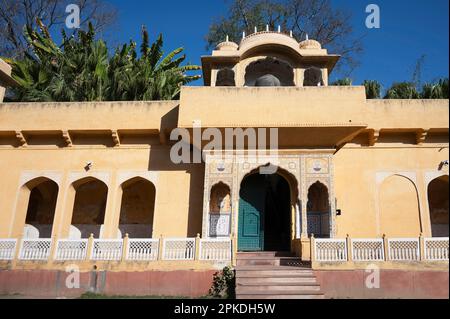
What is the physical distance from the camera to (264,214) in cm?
1266

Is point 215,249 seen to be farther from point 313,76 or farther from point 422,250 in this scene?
point 313,76

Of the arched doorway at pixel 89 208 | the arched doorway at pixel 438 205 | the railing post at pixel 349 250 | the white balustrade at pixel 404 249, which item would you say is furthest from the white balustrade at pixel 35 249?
the arched doorway at pixel 438 205

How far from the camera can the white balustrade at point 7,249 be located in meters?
10.6

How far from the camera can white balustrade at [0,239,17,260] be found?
34.8 ft

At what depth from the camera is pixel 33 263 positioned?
10.4 metres

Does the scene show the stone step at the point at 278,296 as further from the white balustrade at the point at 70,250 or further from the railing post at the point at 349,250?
the white balustrade at the point at 70,250

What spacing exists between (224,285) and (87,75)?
1205cm

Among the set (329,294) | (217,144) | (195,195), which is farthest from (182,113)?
(329,294)

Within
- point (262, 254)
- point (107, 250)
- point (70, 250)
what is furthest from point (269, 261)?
point (70, 250)

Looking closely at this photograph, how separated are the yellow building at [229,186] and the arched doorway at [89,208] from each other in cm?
5

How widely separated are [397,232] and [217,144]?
617 centimetres

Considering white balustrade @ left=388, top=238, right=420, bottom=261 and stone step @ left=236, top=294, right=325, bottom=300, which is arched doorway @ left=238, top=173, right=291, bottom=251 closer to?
white balustrade @ left=388, top=238, right=420, bottom=261

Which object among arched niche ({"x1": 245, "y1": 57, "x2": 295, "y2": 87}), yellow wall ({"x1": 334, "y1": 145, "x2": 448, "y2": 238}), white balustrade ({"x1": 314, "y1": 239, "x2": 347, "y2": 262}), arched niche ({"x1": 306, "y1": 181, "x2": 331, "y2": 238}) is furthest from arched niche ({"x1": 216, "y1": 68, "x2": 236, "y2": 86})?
white balustrade ({"x1": 314, "y1": 239, "x2": 347, "y2": 262})

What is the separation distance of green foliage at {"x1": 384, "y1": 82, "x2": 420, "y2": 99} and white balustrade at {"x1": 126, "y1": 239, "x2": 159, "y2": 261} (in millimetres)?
13167
